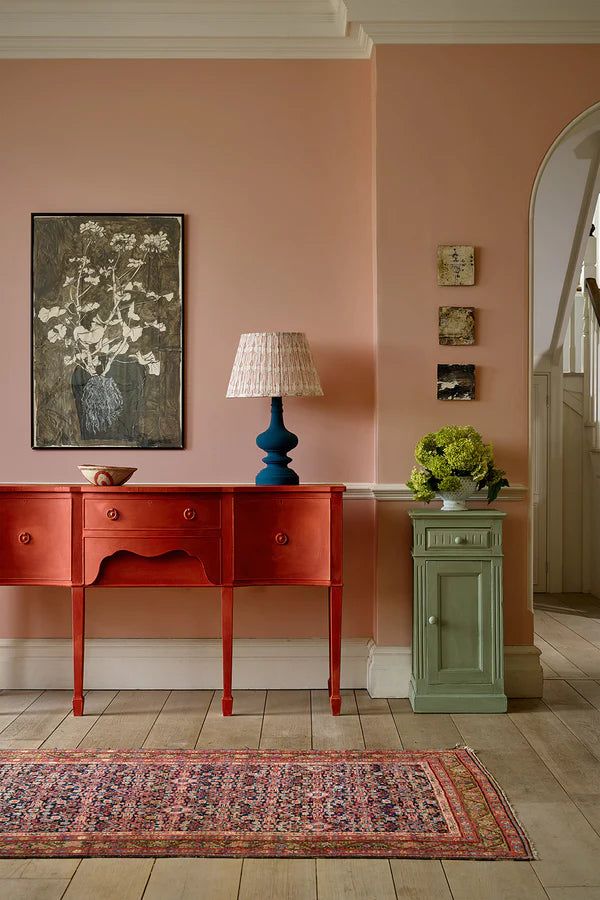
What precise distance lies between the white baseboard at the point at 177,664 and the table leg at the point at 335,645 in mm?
374

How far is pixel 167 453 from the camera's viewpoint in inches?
157

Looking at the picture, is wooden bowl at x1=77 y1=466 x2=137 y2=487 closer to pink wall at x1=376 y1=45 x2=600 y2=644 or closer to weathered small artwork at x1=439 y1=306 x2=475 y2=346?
pink wall at x1=376 y1=45 x2=600 y2=644

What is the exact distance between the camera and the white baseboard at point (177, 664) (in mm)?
3943

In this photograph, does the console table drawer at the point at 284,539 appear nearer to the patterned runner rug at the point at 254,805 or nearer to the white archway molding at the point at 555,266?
the patterned runner rug at the point at 254,805

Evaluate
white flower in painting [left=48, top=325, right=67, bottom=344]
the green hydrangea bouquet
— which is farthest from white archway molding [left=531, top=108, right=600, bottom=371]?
white flower in painting [left=48, top=325, right=67, bottom=344]

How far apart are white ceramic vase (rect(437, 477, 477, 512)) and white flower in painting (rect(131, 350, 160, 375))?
4.39ft

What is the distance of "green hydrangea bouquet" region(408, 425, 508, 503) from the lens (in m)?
3.52

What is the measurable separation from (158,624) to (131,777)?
3.96ft

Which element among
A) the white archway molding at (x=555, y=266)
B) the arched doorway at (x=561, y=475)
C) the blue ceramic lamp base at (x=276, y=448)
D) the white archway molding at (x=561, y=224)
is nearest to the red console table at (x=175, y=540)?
the blue ceramic lamp base at (x=276, y=448)

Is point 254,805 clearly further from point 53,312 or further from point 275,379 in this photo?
point 53,312

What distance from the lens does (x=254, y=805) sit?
2.60 metres

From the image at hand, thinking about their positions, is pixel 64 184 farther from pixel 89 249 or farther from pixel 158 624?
pixel 158 624

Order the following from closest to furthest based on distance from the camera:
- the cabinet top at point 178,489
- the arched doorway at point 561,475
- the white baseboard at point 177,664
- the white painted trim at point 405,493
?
1. the cabinet top at point 178,489
2. the white painted trim at point 405,493
3. the white baseboard at point 177,664
4. the arched doorway at point 561,475

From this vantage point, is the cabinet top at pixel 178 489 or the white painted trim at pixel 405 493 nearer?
the cabinet top at pixel 178 489
